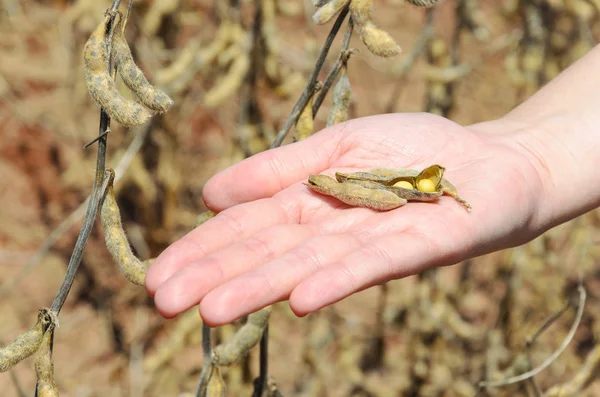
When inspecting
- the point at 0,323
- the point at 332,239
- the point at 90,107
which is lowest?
the point at 0,323

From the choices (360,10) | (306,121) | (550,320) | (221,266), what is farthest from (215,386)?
(550,320)

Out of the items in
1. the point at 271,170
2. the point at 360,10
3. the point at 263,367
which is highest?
the point at 360,10

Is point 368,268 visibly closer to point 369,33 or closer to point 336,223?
point 336,223

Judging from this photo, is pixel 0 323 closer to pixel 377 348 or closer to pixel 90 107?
pixel 90 107

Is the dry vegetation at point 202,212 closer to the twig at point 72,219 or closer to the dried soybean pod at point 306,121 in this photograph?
the twig at point 72,219

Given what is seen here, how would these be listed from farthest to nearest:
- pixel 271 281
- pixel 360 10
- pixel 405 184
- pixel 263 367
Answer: pixel 405 184 → pixel 263 367 → pixel 360 10 → pixel 271 281

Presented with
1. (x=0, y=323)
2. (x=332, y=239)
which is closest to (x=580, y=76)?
Result: (x=332, y=239)

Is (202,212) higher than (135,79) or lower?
lower
